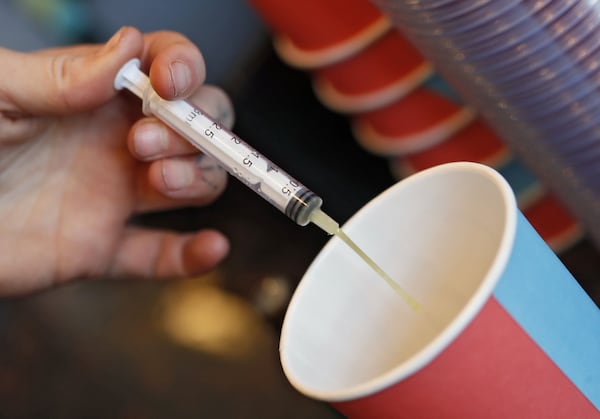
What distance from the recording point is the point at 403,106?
0.88 metres

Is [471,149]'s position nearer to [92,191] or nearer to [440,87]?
[440,87]

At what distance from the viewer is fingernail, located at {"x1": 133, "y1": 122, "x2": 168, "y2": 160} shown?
0.72 metres

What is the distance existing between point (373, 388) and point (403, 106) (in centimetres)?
55

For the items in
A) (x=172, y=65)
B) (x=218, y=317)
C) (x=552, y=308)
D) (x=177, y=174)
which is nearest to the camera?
(x=552, y=308)

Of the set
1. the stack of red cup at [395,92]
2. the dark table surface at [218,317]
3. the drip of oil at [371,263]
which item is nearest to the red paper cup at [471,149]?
the stack of red cup at [395,92]

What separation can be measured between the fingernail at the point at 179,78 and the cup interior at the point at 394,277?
229 mm

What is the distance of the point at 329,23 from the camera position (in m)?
0.83

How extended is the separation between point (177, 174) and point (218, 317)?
35cm

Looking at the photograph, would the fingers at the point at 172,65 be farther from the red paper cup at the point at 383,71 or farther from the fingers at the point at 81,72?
the red paper cup at the point at 383,71

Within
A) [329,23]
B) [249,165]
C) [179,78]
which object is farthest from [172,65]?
[329,23]

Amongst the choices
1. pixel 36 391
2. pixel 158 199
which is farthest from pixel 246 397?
pixel 36 391

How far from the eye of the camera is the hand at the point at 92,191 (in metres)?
0.78

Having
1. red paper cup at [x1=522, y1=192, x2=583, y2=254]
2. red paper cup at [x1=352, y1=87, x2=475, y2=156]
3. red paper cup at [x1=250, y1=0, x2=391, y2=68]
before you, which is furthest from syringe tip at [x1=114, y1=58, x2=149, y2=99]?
red paper cup at [x1=522, y1=192, x2=583, y2=254]

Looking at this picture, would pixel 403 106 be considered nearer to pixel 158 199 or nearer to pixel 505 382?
pixel 158 199
